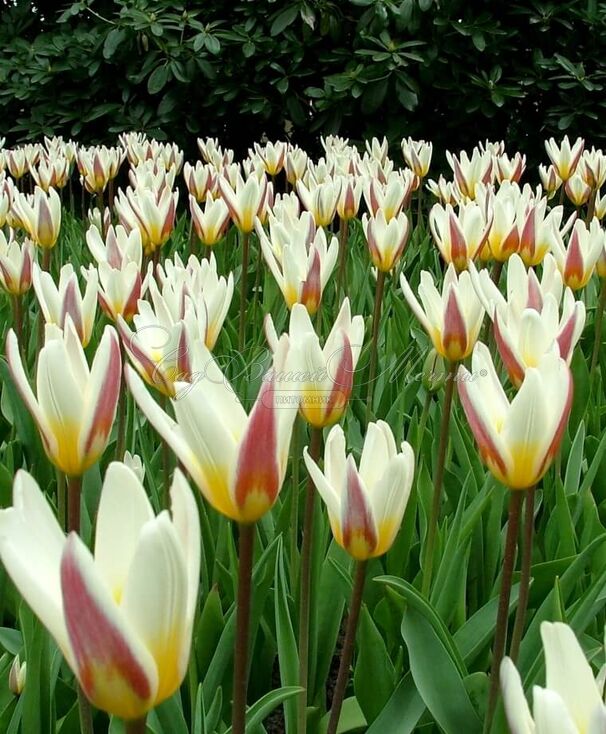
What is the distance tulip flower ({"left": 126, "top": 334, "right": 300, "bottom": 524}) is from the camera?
2.09 feet

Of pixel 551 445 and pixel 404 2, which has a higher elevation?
pixel 404 2

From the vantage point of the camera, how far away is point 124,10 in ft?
17.9

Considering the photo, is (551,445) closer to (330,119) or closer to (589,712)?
(589,712)

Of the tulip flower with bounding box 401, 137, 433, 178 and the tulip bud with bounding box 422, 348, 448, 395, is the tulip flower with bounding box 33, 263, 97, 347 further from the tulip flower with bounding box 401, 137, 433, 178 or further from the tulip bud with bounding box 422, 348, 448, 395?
the tulip flower with bounding box 401, 137, 433, 178

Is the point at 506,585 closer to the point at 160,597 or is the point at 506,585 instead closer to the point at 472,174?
the point at 160,597

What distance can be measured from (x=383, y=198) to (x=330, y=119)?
12.2 feet

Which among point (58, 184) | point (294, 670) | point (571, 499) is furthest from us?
point (58, 184)

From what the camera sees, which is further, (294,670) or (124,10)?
(124,10)

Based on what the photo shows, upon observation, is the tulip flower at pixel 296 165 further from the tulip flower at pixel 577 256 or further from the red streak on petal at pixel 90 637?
the red streak on petal at pixel 90 637

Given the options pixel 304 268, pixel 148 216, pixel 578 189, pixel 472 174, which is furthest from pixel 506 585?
pixel 578 189

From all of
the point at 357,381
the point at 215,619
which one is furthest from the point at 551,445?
the point at 357,381

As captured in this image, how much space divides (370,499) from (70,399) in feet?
0.87

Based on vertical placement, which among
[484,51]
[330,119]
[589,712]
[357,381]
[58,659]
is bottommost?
[58,659]

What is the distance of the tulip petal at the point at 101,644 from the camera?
17.9 inches
